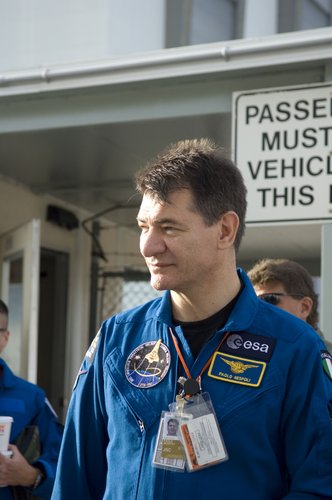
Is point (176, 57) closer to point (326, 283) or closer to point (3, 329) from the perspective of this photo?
point (326, 283)

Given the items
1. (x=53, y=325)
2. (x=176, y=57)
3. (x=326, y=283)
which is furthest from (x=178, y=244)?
(x=53, y=325)

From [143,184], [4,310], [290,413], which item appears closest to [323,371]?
[290,413]

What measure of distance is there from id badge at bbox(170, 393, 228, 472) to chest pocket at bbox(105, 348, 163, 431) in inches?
2.8

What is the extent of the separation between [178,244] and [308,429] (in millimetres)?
546

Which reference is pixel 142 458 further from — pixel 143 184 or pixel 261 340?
pixel 143 184

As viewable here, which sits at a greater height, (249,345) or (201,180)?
(201,180)

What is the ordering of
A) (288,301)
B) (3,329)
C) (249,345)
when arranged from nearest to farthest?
(249,345) → (288,301) → (3,329)

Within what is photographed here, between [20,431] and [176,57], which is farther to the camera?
[176,57]

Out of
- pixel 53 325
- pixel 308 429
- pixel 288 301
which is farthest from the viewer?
pixel 53 325

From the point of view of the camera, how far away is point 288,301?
3141 millimetres

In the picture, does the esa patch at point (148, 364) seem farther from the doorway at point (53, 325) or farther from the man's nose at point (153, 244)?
the doorway at point (53, 325)

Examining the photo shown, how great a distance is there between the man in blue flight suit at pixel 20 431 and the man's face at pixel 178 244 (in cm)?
171

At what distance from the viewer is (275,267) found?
3.18 meters

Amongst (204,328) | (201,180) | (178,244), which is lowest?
(204,328)
